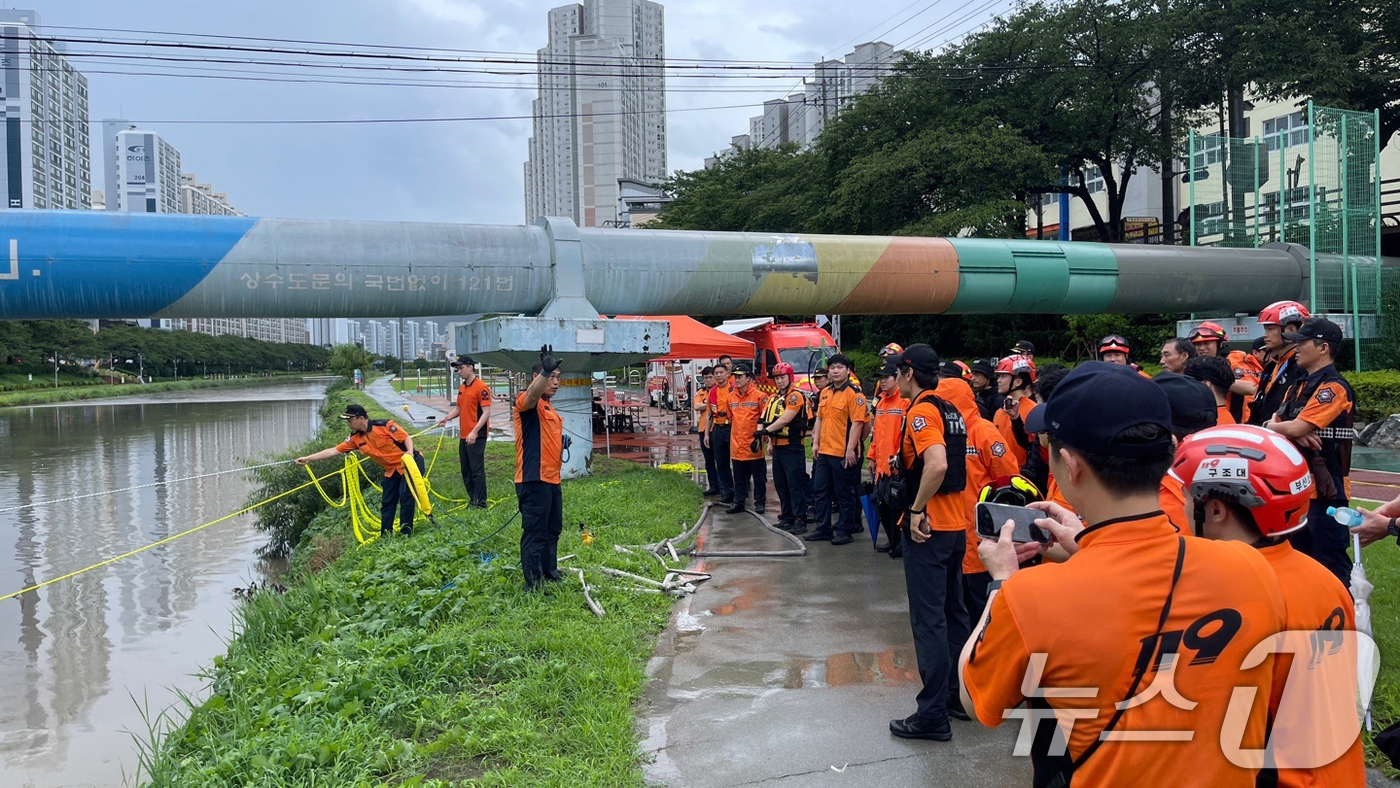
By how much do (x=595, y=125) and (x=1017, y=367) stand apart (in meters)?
96.4

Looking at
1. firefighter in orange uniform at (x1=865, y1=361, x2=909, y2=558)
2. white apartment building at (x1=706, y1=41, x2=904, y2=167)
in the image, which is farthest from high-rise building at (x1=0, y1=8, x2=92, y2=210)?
firefighter in orange uniform at (x1=865, y1=361, x2=909, y2=558)

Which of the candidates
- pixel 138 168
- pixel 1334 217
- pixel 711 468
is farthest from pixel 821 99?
pixel 138 168

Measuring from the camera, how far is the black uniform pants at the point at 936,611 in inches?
177

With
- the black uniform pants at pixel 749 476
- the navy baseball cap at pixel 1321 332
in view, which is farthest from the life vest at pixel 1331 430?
the black uniform pants at pixel 749 476

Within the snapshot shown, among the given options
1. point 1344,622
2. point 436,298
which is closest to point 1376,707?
point 1344,622

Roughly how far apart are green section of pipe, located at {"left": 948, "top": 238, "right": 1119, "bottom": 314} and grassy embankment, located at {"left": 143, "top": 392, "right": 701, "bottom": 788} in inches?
265

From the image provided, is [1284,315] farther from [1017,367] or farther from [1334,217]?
[1334,217]

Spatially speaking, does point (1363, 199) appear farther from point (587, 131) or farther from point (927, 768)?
point (587, 131)

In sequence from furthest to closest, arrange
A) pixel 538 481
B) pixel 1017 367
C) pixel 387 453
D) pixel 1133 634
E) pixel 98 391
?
pixel 98 391, pixel 387 453, pixel 538 481, pixel 1017 367, pixel 1133 634

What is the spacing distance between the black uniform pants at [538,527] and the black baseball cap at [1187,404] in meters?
4.18

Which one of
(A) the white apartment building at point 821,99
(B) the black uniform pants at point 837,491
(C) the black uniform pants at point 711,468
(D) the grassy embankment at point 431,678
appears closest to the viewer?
(D) the grassy embankment at point 431,678

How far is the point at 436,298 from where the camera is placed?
1111cm

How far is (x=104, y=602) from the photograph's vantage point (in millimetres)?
10555

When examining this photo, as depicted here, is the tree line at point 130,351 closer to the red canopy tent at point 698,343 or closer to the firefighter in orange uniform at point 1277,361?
the red canopy tent at point 698,343
